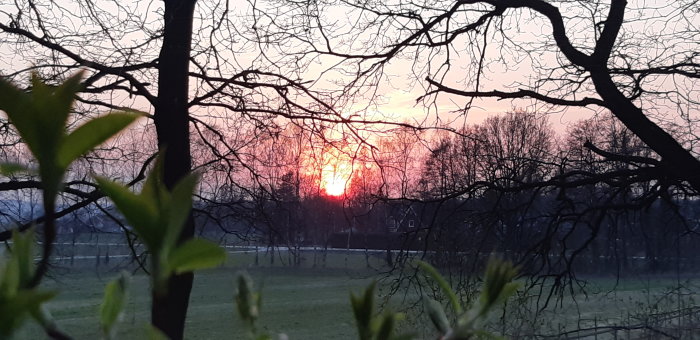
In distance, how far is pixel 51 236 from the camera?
38 cm

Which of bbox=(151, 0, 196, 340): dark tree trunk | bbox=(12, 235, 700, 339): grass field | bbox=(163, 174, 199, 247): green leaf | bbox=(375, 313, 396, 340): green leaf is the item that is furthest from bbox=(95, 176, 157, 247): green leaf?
bbox=(12, 235, 700, 339): grass field

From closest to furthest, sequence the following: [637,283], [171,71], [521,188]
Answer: [171,71], [521,188], [637,283]

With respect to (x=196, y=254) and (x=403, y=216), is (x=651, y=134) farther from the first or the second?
(x=196, y=254)

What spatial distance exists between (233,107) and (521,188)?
7.41ft

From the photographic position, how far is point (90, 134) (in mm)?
357

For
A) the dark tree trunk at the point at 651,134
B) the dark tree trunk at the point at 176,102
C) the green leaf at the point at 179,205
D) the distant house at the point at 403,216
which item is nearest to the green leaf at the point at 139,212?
the green leaf at the point at 179,205

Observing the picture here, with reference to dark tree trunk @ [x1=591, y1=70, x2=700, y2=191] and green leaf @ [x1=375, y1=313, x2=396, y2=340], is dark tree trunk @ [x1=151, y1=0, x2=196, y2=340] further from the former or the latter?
green leaf @ [x1=375, y1=313, x2=396, y2=340]

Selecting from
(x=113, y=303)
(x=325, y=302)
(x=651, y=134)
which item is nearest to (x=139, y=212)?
(x=113, y=303)

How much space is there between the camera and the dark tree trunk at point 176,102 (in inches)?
153

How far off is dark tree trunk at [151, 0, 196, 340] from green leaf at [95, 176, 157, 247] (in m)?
3.41

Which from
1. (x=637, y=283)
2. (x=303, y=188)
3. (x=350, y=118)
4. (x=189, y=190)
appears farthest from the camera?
(x=637, y=283)

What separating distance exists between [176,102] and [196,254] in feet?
12.7

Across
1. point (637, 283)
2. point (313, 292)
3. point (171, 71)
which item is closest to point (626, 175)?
point (171, 71)

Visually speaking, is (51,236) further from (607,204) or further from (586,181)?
(607,204)
